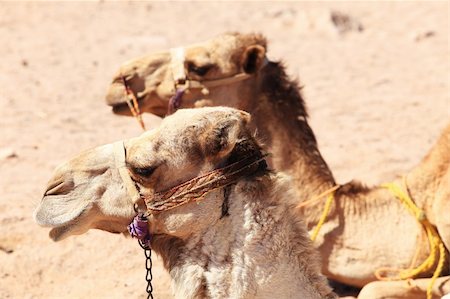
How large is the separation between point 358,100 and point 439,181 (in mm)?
5091

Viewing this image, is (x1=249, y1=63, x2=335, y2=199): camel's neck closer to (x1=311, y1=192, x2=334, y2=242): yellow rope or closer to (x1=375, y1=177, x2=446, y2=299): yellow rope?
(x1=311, y1=192, x2=334, y2=242): yellow rope

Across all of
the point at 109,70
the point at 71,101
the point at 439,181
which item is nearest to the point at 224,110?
the point at 439,181

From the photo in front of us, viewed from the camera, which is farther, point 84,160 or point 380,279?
point 380,279

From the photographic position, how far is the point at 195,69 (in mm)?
6277

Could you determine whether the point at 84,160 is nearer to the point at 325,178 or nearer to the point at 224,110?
the point at 224,110

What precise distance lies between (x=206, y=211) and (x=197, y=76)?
2.77 meters

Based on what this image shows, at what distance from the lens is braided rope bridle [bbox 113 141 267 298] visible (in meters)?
3.58

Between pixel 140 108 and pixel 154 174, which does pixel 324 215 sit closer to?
pixel 140 108

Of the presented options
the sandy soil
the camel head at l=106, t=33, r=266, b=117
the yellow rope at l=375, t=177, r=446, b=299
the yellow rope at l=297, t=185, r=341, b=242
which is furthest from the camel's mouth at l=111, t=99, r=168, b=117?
the yellow rope at l=375, t=177, r=446, b=299

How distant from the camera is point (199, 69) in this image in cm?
627

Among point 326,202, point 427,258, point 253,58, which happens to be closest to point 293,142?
point 326,202

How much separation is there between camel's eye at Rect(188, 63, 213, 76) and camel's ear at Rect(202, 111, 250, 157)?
2.67 metres

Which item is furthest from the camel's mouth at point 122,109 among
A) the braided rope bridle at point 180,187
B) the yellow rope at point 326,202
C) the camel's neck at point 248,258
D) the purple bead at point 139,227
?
the camel's neck at point 248,258

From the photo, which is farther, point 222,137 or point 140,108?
point 140,108
